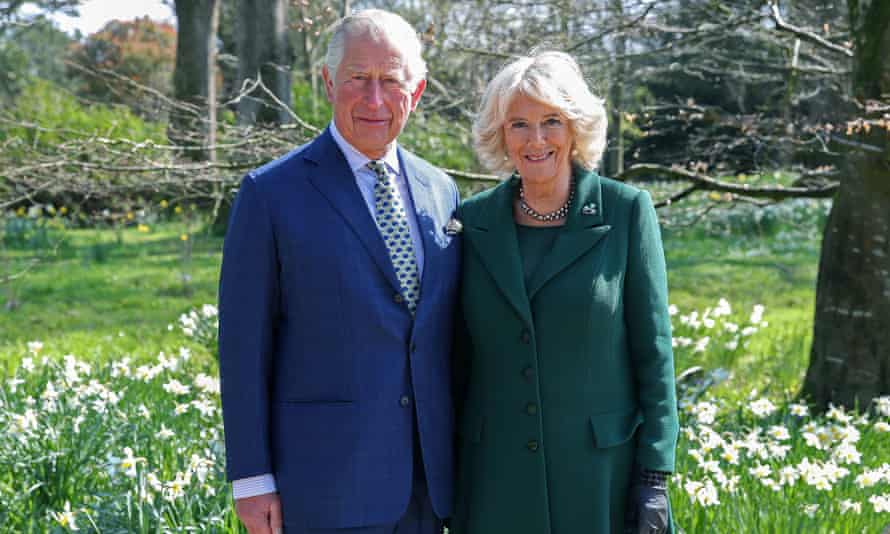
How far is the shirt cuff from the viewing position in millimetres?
2115

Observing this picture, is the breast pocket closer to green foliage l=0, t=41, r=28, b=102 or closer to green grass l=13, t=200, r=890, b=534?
green grass l=13, t=200, r=890, b=534

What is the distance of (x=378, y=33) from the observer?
213 centimetres

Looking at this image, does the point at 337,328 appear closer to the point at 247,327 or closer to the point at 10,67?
the point at 247,327

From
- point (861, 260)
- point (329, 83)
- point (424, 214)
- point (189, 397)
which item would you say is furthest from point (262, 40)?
point (424, 214)

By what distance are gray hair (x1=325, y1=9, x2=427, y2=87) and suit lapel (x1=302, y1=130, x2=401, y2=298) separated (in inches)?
7.6

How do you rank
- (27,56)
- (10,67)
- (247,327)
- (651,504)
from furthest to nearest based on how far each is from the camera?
(27,56) < (10,67) < (651,504) < (247,327)

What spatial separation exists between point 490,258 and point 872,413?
323 centimetres

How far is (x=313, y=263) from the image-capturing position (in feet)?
6.83

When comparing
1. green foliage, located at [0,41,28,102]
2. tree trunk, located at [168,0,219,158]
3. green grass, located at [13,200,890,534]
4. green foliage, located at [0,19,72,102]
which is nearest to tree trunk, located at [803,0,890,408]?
green grass, located at [13,200,890,534]

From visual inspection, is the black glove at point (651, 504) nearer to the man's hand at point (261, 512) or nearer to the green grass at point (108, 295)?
the man's hand at point (261, 512)

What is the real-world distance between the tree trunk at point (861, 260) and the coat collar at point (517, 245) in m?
2.85

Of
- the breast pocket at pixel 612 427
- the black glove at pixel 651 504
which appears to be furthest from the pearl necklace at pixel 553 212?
the black glove at pixel 651 504

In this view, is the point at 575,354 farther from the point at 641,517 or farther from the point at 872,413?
the point at 872,413

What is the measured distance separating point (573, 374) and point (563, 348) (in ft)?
0.22
